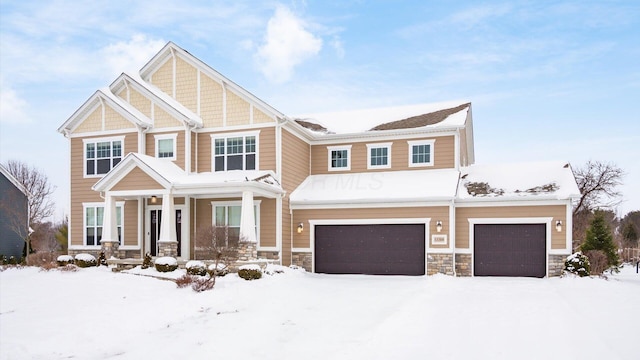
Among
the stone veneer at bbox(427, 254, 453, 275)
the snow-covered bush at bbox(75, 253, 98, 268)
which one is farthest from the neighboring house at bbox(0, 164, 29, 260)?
the stone veneer at bbox(427, 254, 453, 275)

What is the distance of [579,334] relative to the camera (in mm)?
10727

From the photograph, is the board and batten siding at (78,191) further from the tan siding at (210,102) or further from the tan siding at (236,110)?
the tan siding at (236,110)

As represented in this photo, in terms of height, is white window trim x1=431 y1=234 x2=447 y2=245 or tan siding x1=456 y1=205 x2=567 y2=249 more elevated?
tan siding x1=456 y1=205 x2=567 y2=249

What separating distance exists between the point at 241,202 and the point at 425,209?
7154 mm

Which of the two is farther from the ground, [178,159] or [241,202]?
[178,159]

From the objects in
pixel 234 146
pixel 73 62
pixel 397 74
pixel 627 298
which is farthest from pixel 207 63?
pixel 627 298

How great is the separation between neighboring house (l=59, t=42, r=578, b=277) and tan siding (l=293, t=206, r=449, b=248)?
0.14 feet

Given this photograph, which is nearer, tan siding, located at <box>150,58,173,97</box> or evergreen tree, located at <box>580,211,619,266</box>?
evergreen tree, located at <box>580,211,619,266</box>

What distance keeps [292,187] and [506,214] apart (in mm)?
8506

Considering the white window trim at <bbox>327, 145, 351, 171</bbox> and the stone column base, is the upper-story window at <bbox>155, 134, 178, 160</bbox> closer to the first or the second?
the stone column base

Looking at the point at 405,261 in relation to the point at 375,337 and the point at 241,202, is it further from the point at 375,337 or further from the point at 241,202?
the point at 375,337

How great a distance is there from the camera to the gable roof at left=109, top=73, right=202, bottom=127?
21812 mm

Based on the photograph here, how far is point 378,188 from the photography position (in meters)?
22.1

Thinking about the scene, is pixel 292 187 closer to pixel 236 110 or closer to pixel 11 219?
pixel 236 110
